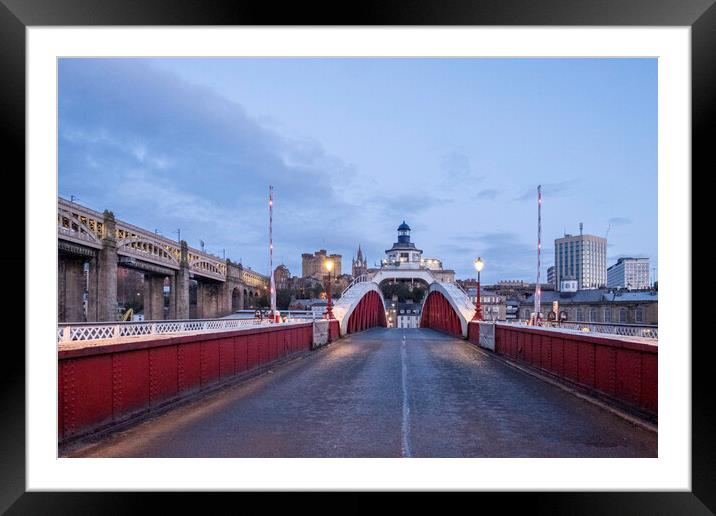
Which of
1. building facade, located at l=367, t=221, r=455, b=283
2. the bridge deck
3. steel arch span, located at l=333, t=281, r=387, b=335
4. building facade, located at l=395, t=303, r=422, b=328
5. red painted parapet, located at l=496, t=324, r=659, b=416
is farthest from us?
building facade, located at l=395, t=303, r=422, b=328

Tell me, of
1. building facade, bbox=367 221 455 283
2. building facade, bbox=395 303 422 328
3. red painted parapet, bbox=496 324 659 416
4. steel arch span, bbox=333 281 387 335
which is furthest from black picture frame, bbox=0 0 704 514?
building facade, bbox=395 303 422 328

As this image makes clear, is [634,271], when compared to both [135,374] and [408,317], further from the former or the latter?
[135,374]

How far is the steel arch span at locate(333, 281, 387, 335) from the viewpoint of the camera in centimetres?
3825

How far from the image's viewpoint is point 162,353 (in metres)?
10.5

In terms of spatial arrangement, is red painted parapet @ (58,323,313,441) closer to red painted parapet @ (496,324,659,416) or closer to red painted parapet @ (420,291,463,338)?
red painted parapet @ (496,324,659,416)

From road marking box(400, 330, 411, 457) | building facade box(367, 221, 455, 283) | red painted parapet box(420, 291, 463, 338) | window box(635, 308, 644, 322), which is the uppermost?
building facade box(367, 221, 455, 283)

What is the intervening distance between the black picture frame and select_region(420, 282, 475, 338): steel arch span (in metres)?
29.3

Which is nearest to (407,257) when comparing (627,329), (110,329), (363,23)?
(627,329)

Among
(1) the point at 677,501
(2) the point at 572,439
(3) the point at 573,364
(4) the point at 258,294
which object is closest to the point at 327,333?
(3) the point at 573,364

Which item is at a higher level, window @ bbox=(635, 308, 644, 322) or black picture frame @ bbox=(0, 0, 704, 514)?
black picture frame @ bbox=(0, 0, 704, 514)

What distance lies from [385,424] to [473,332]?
23895mm

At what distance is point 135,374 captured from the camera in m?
9.41

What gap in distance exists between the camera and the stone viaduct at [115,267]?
44.2 meters

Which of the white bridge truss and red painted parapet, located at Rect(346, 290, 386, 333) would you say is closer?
the white bridge truss
